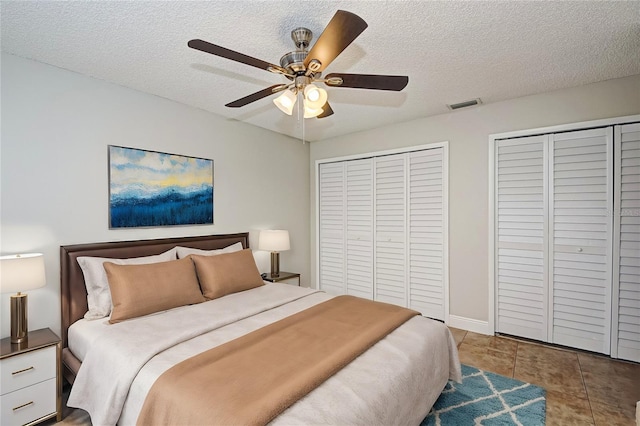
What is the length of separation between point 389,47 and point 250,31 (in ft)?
3.16

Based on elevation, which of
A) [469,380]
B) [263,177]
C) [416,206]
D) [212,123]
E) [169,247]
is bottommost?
[469,380]

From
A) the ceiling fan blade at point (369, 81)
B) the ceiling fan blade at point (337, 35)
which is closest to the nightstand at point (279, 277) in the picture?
the ceiling fan blade at point (369, 81)

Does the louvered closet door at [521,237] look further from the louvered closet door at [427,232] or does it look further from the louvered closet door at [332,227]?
the louvered closet door at [332,227]

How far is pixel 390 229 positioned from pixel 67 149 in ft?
11.4

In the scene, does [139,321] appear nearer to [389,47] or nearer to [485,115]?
[389,47]

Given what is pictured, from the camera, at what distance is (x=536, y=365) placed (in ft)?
9.16

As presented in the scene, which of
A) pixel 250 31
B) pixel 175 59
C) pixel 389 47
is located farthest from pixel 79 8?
pixel 389 47

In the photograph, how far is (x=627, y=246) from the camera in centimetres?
277

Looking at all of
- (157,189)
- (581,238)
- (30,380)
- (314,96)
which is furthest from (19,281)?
(581,238)

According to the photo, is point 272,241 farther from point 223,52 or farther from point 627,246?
point 627,246

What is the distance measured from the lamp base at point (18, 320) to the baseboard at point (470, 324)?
387 cm

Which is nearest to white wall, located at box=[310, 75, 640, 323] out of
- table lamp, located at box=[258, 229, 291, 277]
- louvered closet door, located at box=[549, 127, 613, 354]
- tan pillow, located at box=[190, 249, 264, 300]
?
louvered closet door, located at box=[549, 127, 613, 354]

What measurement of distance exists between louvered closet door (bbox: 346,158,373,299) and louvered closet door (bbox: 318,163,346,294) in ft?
0.36

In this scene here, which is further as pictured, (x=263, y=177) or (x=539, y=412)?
(x=263, y=177)
